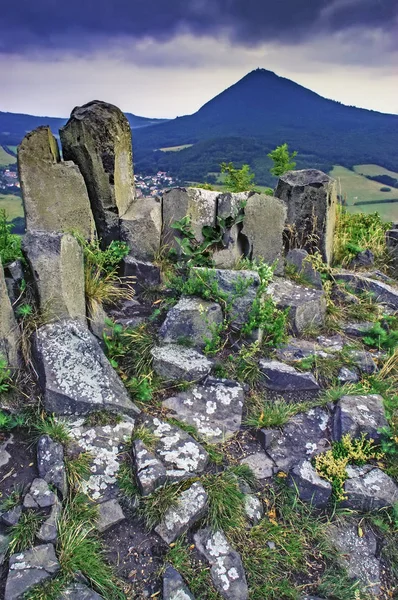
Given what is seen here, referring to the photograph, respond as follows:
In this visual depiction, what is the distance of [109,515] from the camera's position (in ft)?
12.6

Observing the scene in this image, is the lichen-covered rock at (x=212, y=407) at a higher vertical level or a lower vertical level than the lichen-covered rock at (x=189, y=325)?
lower

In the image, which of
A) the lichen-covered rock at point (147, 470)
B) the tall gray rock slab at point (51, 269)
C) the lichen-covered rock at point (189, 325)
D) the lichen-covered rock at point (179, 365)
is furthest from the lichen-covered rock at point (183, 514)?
the tall gray rock slab at point (51, 269)

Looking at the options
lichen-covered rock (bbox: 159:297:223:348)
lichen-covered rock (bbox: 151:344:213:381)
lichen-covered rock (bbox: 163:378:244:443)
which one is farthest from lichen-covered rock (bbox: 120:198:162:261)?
lichen-covered rock (bbox: 163:378:244:443)

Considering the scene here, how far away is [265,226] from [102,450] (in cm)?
449

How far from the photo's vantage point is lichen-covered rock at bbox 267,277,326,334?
6.34 m

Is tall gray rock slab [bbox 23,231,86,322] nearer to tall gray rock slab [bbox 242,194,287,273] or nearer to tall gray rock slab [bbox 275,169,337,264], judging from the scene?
tall gray rock slab [bbox 242,194,287,273]

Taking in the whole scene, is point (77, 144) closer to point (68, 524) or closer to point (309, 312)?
point (309, 312)

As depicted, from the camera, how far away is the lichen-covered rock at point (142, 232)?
21.8 ft

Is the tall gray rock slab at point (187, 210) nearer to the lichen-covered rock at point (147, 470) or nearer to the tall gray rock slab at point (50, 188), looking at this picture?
the tall gray rock slab at point (50, 188)

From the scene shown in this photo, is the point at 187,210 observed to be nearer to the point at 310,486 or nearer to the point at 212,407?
the point at 212,407

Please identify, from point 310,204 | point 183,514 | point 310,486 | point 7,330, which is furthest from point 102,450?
point 310,204

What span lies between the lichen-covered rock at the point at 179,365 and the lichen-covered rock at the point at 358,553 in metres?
2.15

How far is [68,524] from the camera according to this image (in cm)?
366

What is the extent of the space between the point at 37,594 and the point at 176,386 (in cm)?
248
